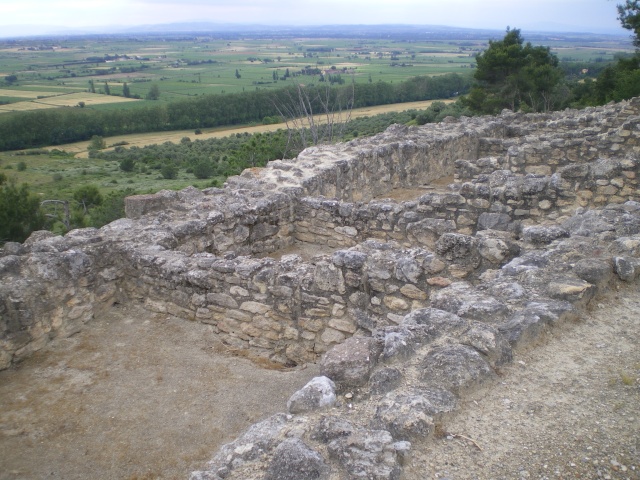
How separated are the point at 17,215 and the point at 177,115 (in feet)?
164

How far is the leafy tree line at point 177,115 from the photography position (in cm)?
6206

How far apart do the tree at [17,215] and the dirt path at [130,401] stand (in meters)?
15.2

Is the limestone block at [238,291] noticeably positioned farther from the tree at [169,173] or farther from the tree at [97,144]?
the tree at [97,144]

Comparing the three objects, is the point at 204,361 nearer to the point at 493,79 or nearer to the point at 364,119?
the point at 493,79

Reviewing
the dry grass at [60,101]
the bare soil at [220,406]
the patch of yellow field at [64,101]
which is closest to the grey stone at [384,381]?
the bare soil at [220,406]

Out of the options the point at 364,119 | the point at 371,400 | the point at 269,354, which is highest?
the point at 371,400

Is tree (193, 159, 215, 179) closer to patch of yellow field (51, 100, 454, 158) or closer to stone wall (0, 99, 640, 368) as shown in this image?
patch of yellow field (51, 100, 454, 158)

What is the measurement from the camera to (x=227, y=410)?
501 centimetres

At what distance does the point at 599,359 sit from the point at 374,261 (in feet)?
7.74

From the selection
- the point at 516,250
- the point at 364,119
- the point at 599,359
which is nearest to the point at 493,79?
the point at 364,119

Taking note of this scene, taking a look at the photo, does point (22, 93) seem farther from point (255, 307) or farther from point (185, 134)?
point (255, 307)

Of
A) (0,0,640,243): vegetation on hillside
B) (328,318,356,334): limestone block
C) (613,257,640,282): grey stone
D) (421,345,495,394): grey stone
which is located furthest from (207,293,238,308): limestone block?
(0,0,640,243): vegetation on hillside

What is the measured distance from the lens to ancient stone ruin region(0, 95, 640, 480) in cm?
324

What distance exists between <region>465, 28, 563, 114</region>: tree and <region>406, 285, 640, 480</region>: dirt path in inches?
1041
